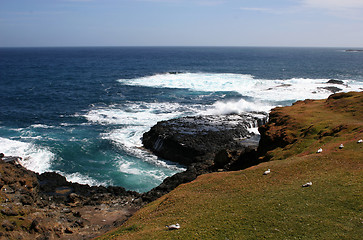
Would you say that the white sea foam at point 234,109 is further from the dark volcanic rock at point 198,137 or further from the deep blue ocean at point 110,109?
the dark volcanic rock at point 198,137

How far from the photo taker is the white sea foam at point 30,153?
149ft

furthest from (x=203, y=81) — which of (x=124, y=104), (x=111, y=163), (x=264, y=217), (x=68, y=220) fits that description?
(x=264, y=217)

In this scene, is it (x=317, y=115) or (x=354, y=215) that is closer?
(x=354, y=215)

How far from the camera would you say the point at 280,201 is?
19.6 m

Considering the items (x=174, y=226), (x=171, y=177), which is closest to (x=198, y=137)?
(x=171, y=177)

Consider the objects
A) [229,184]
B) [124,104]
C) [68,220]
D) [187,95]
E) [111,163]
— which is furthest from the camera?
[187,95]

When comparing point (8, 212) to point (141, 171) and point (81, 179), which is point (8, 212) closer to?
point (81, 179)

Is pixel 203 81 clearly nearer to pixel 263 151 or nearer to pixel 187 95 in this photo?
pixel 187 95

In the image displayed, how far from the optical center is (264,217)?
1819 cm

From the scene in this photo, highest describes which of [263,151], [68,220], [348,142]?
[348,142]

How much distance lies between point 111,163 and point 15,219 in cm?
2047

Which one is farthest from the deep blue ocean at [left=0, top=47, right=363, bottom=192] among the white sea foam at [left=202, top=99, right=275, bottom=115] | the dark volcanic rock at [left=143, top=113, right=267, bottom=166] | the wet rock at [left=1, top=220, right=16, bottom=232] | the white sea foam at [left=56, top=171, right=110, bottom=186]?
the wet rock at [left=1, top=220, right=16, bottom=232]

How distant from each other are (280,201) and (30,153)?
144 ft

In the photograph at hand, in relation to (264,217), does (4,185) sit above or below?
below
